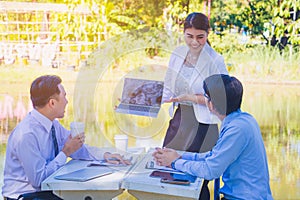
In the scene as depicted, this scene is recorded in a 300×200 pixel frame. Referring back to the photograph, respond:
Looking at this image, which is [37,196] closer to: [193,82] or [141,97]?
[141,97]

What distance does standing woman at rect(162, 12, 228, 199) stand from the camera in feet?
7.22

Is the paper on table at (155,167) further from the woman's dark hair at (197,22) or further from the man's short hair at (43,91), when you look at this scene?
the woman's dark hair at (197,22)

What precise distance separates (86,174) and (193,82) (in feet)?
2.32

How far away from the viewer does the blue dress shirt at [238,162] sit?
5.81 ft

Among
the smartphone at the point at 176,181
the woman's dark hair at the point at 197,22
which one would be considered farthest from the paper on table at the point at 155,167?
the woman's dark hair at the point at 197,22

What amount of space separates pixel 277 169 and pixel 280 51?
88.8 inches

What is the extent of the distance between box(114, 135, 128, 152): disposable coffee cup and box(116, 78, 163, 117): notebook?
118mm

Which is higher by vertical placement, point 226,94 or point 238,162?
point 226,94

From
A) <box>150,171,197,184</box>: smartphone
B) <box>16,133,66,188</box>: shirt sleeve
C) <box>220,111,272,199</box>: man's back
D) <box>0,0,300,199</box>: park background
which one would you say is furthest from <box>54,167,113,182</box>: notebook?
<box>0,0,300,199</box>: park background

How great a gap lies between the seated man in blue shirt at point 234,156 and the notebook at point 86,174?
0.28 m

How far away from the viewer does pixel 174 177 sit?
176 centimetres

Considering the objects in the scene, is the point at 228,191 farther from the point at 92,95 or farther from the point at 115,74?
the point at 115,74

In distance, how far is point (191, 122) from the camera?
2.29 m

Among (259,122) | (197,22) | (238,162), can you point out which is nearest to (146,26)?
(259,122)
